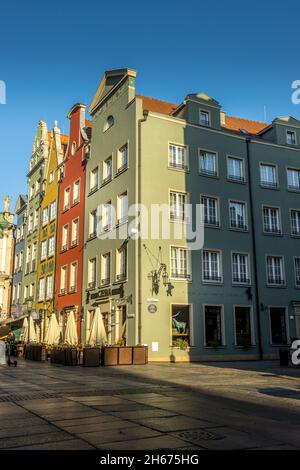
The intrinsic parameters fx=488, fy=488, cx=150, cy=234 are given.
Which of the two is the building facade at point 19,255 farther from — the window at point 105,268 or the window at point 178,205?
the window at point 178,205

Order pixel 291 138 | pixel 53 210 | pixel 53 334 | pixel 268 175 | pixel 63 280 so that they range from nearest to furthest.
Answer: pixel 53 334 → pixel 268 175 → pixel 291 138 → pixel 63 280 → pixel 53 210

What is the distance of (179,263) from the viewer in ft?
96.7

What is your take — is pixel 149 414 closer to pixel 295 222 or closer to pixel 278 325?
pixel 278 325

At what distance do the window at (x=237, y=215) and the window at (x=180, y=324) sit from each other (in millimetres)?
6867

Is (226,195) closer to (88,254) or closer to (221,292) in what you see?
(221,292)

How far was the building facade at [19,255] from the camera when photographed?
52844 millimetres

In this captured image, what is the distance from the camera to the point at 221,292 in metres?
30.5

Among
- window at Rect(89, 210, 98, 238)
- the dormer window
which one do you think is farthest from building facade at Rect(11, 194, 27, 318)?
the dormer window

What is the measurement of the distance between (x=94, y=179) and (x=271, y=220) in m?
13.1

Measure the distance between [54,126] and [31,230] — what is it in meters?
11.0

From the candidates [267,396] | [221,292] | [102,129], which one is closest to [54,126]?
[102,129]

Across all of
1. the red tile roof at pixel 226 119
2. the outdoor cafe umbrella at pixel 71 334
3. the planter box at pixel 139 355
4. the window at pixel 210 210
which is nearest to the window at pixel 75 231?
the red tile roof at pixel 226 119

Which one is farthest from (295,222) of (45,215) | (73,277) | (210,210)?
(45,215)

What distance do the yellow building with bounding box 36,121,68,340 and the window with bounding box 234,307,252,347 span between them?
54.9 feet
